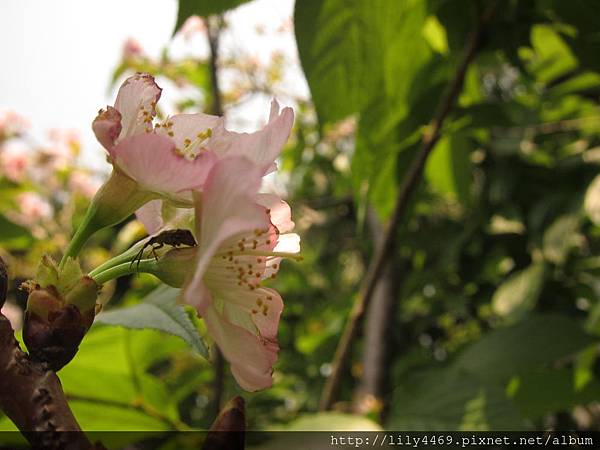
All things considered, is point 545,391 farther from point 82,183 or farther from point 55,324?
point 82,183

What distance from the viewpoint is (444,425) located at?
1.87 ft

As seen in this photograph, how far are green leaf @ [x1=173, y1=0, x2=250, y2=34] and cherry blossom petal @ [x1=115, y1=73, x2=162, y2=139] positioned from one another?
16 centimetres

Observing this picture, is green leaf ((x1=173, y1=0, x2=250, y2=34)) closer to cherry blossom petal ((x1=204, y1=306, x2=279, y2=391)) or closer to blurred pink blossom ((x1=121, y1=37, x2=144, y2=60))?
cherry blossom petal ((x1=204, y1=306, x2=279, y2=391))

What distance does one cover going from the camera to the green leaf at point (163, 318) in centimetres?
32

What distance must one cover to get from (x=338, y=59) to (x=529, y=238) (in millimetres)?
598

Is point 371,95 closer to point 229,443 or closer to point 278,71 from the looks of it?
point 229,443

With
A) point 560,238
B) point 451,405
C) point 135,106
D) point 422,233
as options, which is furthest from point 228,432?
point 422,233

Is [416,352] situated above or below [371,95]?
below

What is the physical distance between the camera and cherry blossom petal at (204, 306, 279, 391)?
0.25 m

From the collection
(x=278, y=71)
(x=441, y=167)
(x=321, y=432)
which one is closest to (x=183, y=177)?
(x=321, y=432)

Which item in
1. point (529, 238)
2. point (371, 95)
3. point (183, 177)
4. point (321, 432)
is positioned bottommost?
point (529, 238)

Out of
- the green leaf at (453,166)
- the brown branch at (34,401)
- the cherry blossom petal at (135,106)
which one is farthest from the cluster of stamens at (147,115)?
the green leaf at (453,166)

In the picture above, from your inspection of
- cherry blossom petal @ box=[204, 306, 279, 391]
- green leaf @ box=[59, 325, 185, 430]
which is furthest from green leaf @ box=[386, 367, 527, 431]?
cherry blossom petal @ box=[204, 306, 279, 391]

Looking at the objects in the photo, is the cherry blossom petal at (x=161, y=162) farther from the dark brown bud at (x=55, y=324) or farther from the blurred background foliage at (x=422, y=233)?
the blurred background foliage at (x=422, y=233)
